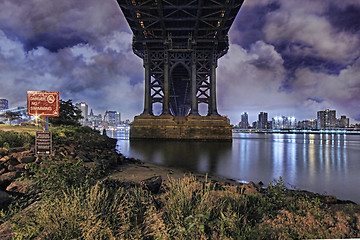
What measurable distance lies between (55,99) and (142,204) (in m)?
7.75

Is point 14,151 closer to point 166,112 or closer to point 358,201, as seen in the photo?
point 358,201

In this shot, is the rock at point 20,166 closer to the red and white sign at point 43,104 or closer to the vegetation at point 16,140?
the red and white sign at point 43,104

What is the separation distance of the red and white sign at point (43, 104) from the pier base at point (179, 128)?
74.4ft

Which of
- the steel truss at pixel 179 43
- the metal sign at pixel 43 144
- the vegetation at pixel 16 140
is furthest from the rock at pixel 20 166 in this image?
the steel truss at pixel 179 43

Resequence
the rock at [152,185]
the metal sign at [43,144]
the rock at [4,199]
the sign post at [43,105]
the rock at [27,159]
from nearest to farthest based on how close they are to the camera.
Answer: the rock at [4,199] → the rock at [152,185] → the rock at [27,159] → the metal sign at [43,144] → the sign post at [43,105]

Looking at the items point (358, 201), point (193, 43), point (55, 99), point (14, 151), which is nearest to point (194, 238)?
point (358, 201)

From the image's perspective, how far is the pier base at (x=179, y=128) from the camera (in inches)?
1224

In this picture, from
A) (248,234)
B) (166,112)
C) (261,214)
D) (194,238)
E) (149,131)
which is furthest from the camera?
(166,112)

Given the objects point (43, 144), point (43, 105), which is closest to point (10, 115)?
point (43, 105)

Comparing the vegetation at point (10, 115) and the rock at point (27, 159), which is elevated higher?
the vegetation at point (10, 115)

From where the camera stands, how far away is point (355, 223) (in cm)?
321

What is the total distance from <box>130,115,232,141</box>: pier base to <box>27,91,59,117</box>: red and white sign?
22686 millimetres

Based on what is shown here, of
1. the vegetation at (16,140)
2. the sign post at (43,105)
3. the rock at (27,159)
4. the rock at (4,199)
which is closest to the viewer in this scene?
the rock at (4,199)

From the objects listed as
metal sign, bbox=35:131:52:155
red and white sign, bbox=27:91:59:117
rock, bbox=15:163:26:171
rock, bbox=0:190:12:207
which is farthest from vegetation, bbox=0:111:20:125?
rock, bbox=0:190:12:207
